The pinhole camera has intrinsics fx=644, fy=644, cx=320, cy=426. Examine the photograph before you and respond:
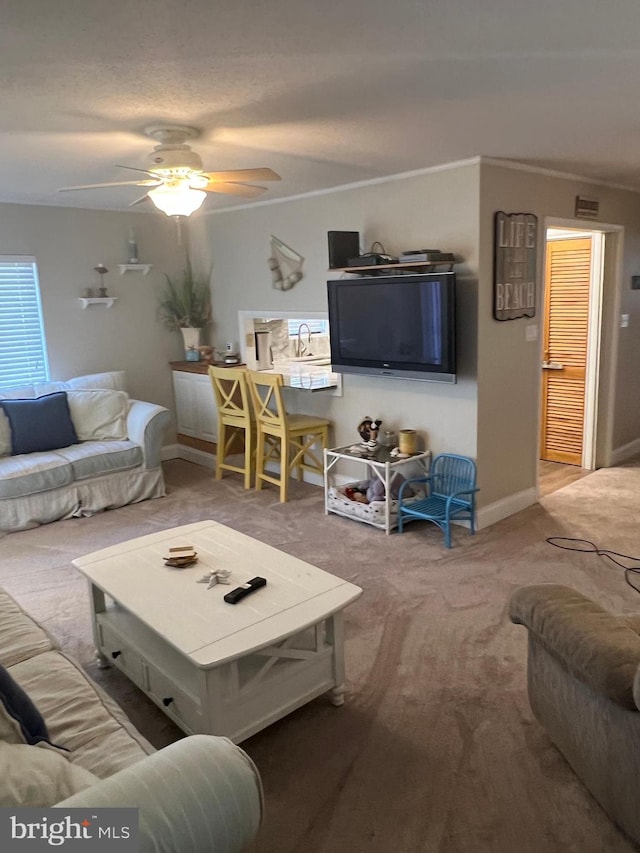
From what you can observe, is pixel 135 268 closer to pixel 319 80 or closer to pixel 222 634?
pixel 319 80

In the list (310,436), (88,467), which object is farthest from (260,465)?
(88,467)

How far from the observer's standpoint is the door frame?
17.1 ft

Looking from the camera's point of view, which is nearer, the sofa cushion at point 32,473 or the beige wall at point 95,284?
the sofa cushion at point 32,473

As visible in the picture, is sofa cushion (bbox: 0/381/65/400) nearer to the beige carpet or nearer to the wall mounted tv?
the beige carpet

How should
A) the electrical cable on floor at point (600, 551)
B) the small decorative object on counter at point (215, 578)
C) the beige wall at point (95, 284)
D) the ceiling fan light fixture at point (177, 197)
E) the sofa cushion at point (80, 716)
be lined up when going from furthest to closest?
the beige wall at point (95, 284) → the electrical cable on floor at point (600, 551) → the ceiling fan light fixture at point (177, 197) → the small decorative object on counter at point (215, 578) → the sofa cushion at point (80, 716)

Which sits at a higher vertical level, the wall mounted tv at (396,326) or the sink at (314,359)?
the wall mounted tv at (396,326)

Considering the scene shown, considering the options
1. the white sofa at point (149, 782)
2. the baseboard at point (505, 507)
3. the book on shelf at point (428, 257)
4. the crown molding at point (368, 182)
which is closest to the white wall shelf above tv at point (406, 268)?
the book on shelf at point (428, 257)

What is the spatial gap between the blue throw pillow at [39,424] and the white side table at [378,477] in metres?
2.04

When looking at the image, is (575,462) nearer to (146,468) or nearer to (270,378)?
(270,378)

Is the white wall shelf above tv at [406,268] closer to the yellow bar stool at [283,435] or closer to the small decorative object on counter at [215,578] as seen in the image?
the yellow bar stool at [283,435]

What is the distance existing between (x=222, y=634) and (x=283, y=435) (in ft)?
9.10

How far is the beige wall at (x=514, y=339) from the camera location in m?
3.95

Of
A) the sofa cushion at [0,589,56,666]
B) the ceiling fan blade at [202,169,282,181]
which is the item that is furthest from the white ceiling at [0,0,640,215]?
the sofa cushion at [0,589,56,666]

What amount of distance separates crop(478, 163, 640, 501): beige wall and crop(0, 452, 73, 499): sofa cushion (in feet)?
9.60
